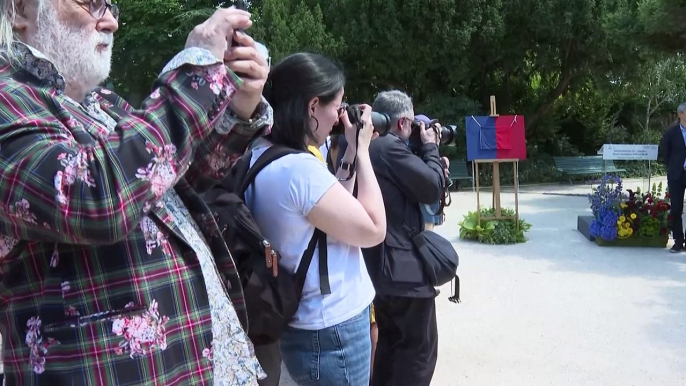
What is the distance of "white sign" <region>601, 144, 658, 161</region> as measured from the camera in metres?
8.34

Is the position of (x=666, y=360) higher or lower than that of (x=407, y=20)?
lower

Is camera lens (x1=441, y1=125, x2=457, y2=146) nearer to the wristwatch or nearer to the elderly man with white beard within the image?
the wristwatch

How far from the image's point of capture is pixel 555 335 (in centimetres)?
450

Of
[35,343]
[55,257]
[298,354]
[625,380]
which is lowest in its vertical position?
[625,380]

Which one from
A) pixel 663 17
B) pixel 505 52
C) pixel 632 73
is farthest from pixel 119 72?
pixel 663 17

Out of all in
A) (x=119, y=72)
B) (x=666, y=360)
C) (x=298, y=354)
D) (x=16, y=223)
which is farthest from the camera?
(x=119, y=72)

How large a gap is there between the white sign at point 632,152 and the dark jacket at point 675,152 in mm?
717

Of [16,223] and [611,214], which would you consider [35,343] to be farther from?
[611,214]

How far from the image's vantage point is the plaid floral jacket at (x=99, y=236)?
0.96 metres

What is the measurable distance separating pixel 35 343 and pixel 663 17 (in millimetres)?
8992

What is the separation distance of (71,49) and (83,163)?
1.06 feet

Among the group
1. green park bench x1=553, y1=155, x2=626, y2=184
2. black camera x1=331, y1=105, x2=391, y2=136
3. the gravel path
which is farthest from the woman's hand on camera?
green park bench x1=553, y1=155, x2=626, y2=184

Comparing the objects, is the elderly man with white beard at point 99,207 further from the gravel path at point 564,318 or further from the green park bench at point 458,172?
the green park bench at point 458,172

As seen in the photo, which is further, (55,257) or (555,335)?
(555,335)
